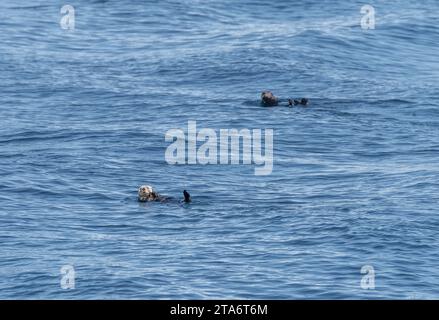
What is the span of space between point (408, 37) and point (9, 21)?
62.4ft

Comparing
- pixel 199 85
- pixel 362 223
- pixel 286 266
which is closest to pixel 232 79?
pixel 199 85

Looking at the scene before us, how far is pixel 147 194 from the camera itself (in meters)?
29.7

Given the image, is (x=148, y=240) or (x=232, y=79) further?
(x=232, y=79)

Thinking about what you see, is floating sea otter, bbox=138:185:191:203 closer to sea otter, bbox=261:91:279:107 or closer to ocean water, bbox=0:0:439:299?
ocean water, bbox=0:0:439:299

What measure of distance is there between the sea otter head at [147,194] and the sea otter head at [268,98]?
36.8 ft

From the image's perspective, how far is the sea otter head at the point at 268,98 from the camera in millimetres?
40144

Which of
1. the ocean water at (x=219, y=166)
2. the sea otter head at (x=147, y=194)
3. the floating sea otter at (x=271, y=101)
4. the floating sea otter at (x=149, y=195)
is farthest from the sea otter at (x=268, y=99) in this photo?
the sea otter head at (x=147, y=194)

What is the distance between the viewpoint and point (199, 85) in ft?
144

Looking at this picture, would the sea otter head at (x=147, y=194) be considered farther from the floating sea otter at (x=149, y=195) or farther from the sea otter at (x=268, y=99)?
the sea otter at (x=268, y=99)

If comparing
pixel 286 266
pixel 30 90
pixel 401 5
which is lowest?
pixel 286 266

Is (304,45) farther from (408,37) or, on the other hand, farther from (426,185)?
(426,185)

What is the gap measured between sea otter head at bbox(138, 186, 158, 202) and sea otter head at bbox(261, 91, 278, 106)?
11226 mm

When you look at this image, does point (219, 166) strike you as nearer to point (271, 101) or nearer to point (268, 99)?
point (268, 99)

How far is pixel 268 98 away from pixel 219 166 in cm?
702
